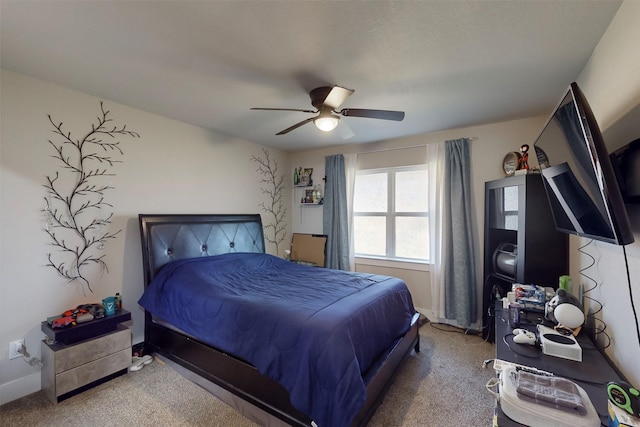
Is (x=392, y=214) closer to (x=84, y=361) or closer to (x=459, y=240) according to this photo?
(x=459, y=240)

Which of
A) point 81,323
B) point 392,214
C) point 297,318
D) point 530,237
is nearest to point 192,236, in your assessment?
point 81,323

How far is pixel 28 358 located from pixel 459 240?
4.24 metres

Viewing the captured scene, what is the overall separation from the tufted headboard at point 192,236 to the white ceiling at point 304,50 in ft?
3.94

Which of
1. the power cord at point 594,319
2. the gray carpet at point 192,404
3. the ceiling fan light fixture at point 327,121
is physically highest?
the ceiling fan light fixture at point 327,121

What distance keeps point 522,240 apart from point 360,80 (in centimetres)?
199

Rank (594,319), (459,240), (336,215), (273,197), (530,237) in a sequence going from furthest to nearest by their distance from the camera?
(273,197) < (336,215) < (459,240) < (530,237) < (594,319)

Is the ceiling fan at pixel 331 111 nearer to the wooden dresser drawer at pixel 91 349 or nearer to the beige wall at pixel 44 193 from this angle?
the beige wall at pixel 44 193

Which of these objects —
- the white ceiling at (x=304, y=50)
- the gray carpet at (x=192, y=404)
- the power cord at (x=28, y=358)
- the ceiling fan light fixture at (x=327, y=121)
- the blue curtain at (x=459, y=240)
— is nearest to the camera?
the white ceiling at (x=304, y=50)

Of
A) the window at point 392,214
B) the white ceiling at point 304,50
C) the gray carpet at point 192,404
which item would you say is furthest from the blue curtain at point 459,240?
the gray carpet at point 192,404

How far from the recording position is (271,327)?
1764 millimetres

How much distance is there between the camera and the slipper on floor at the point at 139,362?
2.45 m

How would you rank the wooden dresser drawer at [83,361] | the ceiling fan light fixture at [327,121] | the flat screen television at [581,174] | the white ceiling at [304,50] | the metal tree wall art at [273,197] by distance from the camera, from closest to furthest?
the flat screen television at [581,174] < the white ceiling at [304,50] < the wooden dresser drawer at [83,361] < the ceiling fan light fixture at [327,121] < the metal tree wall art at [273,197]

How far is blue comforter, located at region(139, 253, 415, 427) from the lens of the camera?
1.51 metres

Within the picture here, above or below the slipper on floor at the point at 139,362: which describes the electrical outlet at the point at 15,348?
above
